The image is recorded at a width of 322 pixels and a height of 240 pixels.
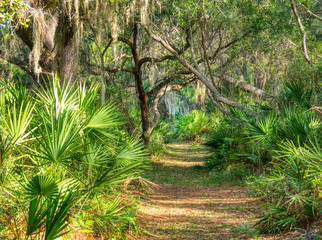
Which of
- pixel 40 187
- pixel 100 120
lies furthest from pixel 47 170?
pixel 100 120

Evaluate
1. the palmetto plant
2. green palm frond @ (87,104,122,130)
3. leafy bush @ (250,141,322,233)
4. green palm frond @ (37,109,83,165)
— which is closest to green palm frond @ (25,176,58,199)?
the palmetto plant

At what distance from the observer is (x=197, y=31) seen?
11.3 m

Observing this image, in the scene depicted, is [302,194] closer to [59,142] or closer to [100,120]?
[100,120]

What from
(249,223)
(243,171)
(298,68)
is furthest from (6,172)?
(298,68)

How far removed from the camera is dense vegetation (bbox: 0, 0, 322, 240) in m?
3.76

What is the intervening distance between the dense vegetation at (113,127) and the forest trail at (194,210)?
44cm

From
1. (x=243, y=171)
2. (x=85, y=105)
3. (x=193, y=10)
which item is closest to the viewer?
(x=85, y=105)

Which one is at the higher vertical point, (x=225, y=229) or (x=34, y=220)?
(x=34, y=220)

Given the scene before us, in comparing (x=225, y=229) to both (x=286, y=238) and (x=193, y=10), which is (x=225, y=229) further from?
(x=193, y=10)

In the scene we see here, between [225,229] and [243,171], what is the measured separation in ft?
15.1

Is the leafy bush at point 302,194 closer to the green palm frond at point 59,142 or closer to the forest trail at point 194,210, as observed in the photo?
the forest trail at point 194,210

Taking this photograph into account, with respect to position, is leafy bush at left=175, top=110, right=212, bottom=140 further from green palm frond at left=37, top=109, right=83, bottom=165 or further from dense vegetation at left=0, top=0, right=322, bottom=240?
green palm frond at left=37, top=109, right=83, bottom=165

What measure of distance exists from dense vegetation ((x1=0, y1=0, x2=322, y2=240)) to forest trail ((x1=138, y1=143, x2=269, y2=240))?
444 millimetres

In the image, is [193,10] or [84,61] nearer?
[193,10]
